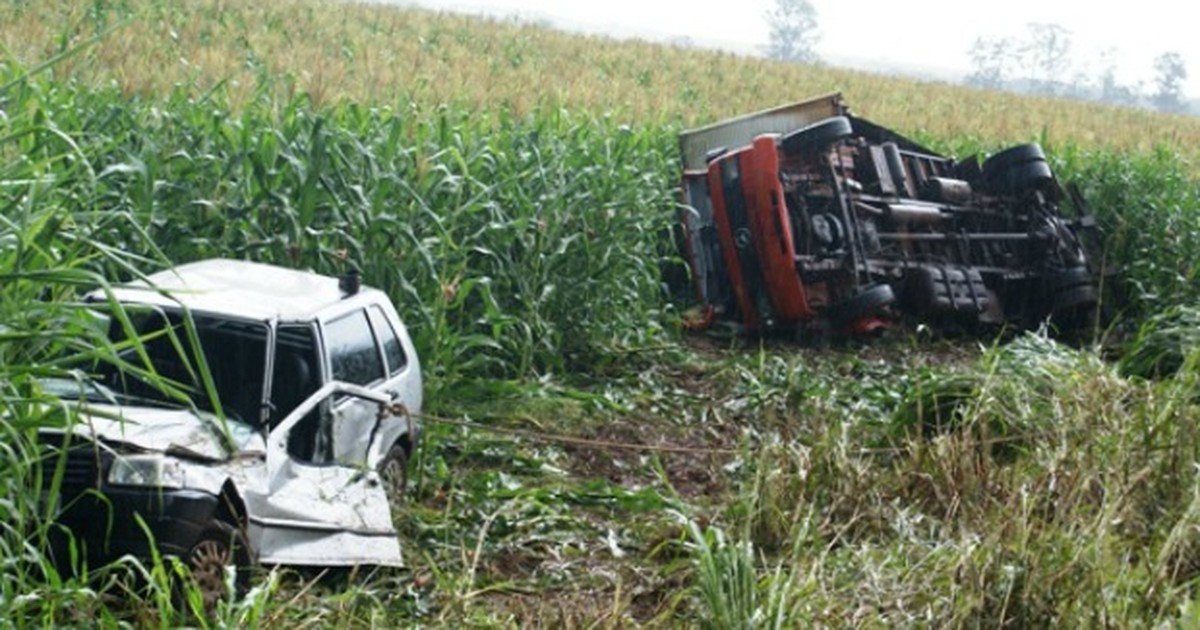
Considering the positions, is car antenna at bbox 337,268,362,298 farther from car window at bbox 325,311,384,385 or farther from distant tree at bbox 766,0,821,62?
distant tree at bbox 766,0,821,62

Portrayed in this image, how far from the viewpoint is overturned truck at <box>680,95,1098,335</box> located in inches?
557

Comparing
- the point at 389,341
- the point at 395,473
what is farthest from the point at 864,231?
the point at 395,473

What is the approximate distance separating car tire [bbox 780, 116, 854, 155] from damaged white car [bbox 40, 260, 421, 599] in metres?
6.58

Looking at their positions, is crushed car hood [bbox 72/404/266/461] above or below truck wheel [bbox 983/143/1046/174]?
above

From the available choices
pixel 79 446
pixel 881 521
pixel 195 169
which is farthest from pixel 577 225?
pixel 79 446

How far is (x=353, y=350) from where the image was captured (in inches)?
309

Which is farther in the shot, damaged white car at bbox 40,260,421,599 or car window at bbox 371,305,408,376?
car window at bbox 371,305,408,376

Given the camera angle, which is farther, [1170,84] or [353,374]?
[1170,84]

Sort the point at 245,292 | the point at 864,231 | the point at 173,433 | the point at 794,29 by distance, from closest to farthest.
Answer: the point at 173,433, the point at 245,292, the point at 864,231, the point at 794,29

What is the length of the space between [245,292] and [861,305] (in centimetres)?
743

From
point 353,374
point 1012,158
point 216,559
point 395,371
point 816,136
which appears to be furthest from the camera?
point 1012,158

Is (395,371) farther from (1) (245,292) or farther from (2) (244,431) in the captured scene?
(2) (244,431)

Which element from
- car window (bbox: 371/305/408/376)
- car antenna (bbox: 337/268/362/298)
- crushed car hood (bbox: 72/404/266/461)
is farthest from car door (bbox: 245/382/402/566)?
car window (bbox: 371/305/408/376)

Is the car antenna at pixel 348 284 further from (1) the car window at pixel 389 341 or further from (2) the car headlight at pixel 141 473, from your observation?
(2) the car headlight at pixel 141 473
